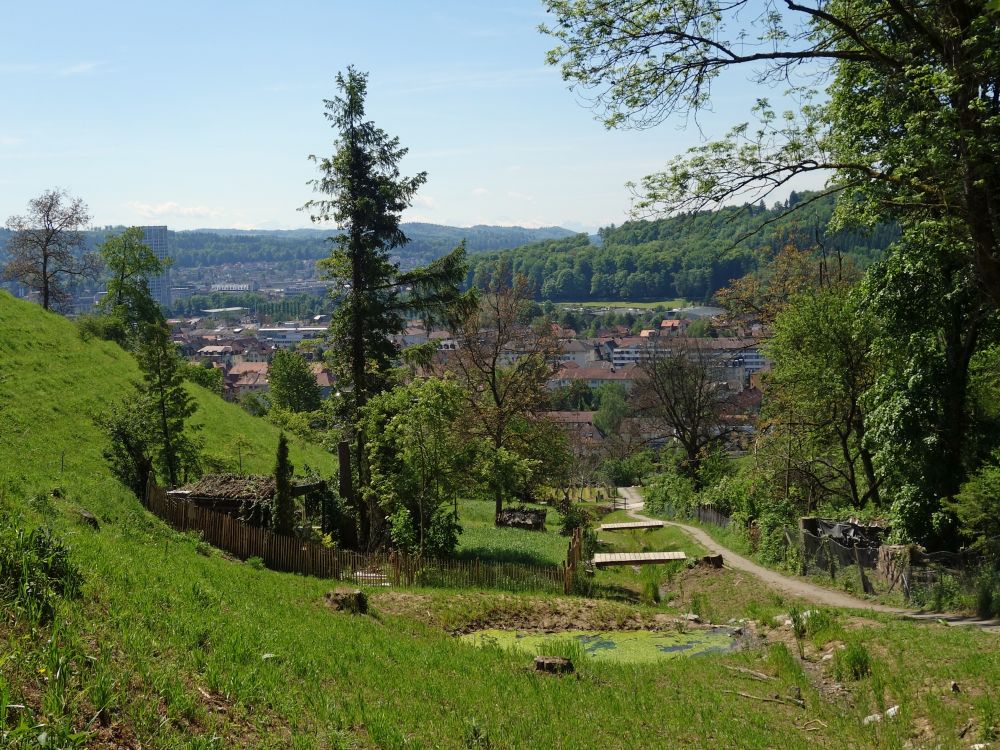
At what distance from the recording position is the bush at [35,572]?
25.1 feet

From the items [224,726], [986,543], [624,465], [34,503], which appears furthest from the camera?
[624,465]

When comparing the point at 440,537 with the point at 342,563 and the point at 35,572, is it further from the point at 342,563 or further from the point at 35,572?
the point at 35,572

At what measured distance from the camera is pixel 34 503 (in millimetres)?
14039

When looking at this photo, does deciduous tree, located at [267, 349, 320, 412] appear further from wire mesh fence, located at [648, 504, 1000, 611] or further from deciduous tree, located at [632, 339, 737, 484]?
wire mesh fence, located at [648, 504, 1000, 611]

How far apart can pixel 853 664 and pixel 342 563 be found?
12.0 metres

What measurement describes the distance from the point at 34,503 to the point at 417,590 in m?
7.69

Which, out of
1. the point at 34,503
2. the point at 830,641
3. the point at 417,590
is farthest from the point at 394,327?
the point at 830,641

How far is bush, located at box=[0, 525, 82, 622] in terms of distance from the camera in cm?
765

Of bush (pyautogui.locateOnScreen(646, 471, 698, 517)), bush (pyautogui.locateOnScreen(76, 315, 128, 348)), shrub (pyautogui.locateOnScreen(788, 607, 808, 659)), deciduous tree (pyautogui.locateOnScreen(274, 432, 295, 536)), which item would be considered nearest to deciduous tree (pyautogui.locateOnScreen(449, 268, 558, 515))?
bush (pyautogui.locateOnScreen(646, 471, 698, 517))

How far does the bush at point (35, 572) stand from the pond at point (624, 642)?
7023mm

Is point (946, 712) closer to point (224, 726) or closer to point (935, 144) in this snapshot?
point (935, 144)

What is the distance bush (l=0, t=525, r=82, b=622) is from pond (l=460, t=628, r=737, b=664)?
23.0 feet

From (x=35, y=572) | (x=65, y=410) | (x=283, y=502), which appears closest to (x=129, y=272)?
(x=65, y=410)

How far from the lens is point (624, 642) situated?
1528 centimetres
